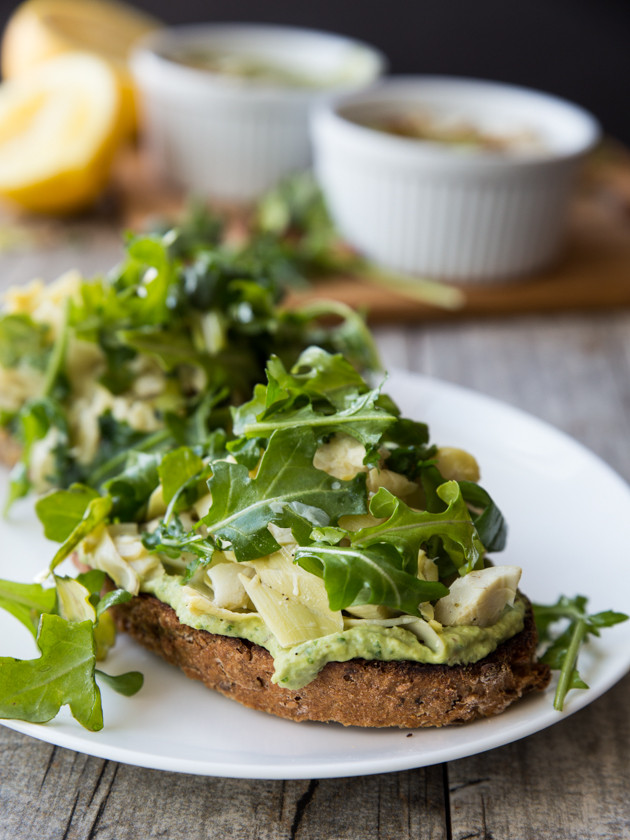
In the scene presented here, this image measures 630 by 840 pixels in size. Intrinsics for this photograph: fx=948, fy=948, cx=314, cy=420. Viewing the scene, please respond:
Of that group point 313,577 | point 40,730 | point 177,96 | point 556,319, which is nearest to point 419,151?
point 556,319

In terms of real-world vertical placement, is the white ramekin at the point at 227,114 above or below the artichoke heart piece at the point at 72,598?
below

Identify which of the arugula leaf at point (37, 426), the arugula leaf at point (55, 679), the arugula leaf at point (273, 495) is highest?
the arugula leaf at point (273, 495)

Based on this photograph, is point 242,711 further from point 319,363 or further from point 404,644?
point 319,363

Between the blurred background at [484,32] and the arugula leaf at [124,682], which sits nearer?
the arugula leaf at [124,682]

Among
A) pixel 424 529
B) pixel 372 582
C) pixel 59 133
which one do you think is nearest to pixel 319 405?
pixel 424 529

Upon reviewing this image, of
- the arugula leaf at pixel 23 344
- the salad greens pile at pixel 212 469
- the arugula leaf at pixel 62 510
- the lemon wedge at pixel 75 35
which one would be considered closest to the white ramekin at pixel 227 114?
the lemon wedge at pixel 75 35

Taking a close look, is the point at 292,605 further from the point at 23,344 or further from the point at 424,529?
the point at 23,344

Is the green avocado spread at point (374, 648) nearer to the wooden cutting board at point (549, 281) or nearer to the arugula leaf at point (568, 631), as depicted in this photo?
the arugula leaf at point (568, 631)
